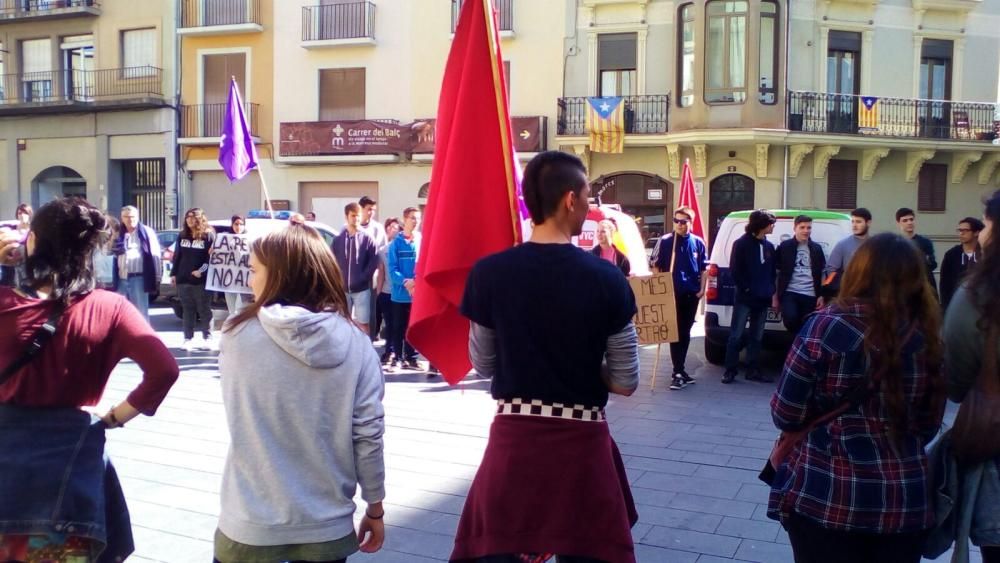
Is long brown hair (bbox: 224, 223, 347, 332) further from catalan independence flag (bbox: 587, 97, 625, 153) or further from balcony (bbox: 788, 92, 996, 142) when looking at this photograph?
balcony (bbox: 788, 92, 996, 142)

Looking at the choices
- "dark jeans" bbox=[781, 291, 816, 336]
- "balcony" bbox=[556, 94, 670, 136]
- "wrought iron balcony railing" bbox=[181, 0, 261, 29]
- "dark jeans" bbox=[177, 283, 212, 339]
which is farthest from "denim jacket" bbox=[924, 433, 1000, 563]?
"wrought iron balcony railing" bbox=[181, 0, 261, 29]

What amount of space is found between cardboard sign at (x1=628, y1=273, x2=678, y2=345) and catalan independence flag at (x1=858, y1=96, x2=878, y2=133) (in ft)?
51.6

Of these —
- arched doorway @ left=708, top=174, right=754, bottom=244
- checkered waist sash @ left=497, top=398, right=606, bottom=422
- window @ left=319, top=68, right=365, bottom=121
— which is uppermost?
window @ left=319, top=68, right=365, bottom=121

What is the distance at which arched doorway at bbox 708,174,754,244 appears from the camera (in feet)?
74.8

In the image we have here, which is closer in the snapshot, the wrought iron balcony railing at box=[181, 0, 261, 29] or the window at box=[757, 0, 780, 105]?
the window at box=[757, 0, 780, 105]

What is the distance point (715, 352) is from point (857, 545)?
828cm

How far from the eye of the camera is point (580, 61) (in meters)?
23.9

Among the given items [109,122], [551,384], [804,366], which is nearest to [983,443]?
[804,366]

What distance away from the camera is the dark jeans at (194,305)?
1115cm

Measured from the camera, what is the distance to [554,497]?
2.65 meters

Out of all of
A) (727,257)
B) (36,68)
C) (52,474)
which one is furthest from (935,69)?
(36,68)

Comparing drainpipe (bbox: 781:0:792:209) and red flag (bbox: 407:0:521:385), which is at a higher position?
drainpipe (bbox: 781:0:792:209)

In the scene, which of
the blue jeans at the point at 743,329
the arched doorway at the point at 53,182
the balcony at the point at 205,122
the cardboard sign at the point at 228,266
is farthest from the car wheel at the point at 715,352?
the arched doorway at the point at 53,182

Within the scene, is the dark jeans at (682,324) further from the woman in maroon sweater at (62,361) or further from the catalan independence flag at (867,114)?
the catalan independence flag at (867,114)
